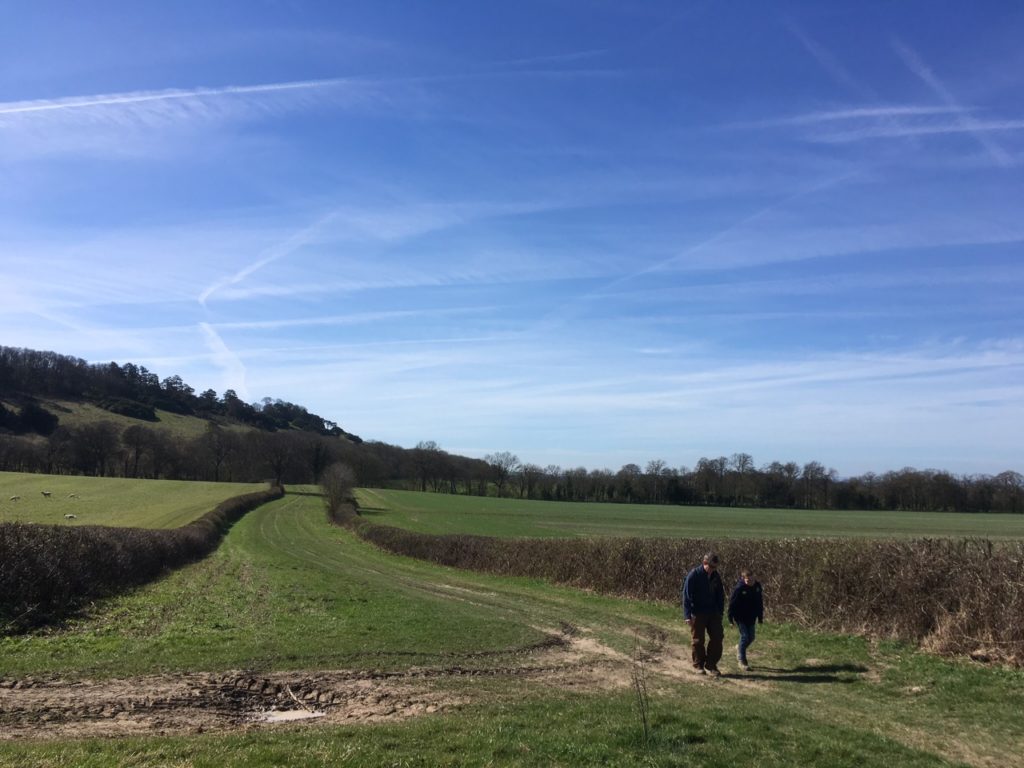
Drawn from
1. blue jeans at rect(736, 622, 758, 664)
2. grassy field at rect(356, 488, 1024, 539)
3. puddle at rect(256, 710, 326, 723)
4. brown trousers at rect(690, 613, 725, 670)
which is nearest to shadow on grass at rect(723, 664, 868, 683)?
blue jeans at rect(736, 622, 758, 664)

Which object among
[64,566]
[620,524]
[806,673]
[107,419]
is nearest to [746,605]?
[806,673]

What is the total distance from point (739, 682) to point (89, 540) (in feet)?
68.6

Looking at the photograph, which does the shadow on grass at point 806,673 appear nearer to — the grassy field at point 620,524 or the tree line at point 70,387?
the grassy field at point 620,524

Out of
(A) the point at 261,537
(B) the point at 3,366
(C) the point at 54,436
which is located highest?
(B) the point at 3,366

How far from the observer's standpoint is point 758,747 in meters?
8.57

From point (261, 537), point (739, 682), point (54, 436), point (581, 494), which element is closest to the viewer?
point (739, 682)

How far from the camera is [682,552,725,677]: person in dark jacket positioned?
14.6 meters

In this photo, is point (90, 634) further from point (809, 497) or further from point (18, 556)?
point (809, 497)

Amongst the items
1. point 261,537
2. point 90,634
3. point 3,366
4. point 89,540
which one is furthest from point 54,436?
point 90,634

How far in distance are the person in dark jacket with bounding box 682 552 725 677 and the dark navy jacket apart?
691mm

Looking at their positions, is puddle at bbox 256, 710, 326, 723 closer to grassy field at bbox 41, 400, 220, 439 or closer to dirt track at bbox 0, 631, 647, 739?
dirt track at bbox 0, 631, 647, 739

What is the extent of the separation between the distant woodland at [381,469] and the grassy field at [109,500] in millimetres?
27904

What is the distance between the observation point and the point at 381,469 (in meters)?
130

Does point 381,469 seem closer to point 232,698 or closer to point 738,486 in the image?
point 738,486
